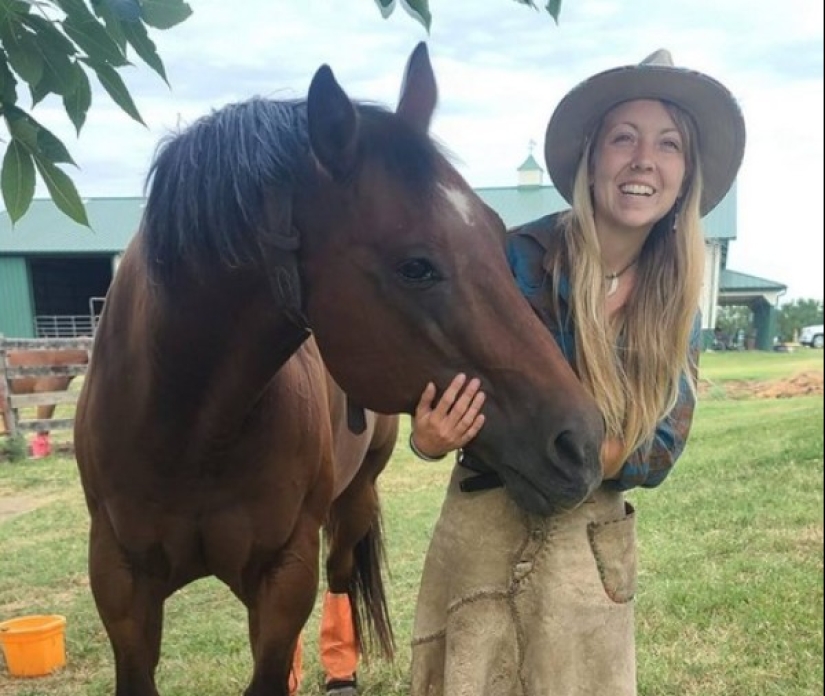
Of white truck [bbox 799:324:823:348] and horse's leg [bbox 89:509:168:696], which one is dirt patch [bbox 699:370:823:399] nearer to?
horse's leg [bbox 89:509:168:696]

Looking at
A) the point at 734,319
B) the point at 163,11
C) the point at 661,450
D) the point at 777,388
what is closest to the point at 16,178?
the point at 163,11

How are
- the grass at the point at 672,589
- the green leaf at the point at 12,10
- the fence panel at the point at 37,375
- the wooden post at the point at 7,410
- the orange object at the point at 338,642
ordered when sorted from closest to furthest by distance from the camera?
1. the green leaf at the point at 12,10
2. the grass at the point at 672,589
3. the orange object at the point at 338,642
4. the wooden post at the point at 7,410
5. the fence panel at the point at 37,375

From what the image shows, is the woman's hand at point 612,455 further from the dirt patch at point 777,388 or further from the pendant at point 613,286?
the dirt patch at point 777,388

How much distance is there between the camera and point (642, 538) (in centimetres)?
559

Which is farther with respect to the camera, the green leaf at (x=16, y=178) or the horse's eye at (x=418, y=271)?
the horse's eye at (x=418, y=271)

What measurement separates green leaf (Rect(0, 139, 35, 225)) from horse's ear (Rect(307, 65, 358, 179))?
577 millimetres

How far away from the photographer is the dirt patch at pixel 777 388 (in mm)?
14273

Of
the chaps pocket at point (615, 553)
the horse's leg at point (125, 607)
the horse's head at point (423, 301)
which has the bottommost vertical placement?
the horse's leg at point (125, 607)

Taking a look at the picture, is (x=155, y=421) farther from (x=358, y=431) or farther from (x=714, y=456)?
(x=714, y=456)

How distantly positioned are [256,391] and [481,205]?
80cm

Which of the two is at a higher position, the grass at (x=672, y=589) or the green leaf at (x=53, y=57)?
the green leaf at (x=53, y=57)

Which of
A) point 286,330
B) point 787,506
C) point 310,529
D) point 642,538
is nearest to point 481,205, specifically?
point 286,330

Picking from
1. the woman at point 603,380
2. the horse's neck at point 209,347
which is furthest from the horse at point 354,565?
the woman at point 603,380

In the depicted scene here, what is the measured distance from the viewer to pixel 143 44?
1.64 meters
